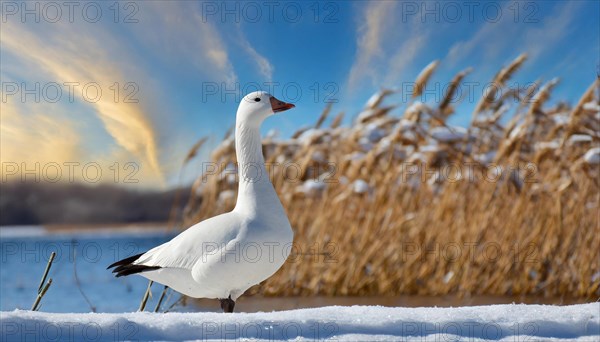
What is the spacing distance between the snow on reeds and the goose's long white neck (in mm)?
2831

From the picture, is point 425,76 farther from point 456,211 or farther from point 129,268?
point 129,268

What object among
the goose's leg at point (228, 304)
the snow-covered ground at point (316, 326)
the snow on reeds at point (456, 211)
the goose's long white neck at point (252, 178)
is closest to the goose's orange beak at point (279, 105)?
the goose's long white neck at point (252, 178)

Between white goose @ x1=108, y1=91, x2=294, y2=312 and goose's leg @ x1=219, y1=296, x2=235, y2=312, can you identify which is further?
goose's leg @ x1=219, y1=296, x2=235, y2=312

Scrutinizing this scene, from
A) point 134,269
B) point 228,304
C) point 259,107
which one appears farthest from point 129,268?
point 259,107

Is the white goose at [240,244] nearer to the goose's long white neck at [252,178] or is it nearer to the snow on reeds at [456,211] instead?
the goose's long white neck at [252,178]

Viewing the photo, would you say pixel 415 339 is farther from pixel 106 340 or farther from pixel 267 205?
pixel 267 205

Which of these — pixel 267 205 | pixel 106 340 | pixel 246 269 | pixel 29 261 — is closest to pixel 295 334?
pixel 106 340

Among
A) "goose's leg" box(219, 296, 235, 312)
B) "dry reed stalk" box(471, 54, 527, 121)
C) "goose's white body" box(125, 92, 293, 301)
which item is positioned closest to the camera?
Answer: "goose's white body" box(125, 92, 293, 301)

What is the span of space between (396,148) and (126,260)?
11.5 ft

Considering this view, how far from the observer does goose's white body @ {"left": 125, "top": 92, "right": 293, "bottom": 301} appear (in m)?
2.37

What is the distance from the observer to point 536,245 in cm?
552

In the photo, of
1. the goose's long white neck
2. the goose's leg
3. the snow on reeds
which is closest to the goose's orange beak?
the goose's long white neck

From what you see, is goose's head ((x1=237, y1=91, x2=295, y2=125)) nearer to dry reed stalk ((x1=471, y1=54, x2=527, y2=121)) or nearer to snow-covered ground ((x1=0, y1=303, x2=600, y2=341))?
snow-covered ground ((x1=0, y1=303, x2=600, y2=341))

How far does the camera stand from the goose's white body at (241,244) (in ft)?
7.78
